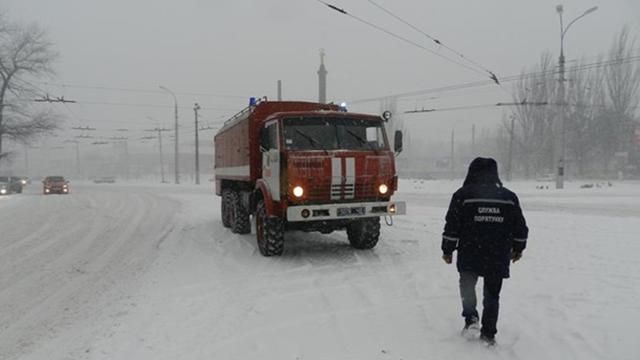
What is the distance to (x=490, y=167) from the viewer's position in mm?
5355

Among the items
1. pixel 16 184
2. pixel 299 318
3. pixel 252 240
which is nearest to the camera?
pixel 299 318

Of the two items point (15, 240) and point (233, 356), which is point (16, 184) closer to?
point (15, 240)

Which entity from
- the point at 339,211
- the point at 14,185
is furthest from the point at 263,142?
the point at 14,185

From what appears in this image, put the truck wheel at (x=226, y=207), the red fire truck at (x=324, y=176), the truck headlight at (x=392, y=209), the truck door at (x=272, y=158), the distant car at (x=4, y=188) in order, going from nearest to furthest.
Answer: the red fire truck at (x=324, y=176) → the truck door at (x=272, y=158) → the truck headlight at (x=392, y=209) → the truck wheel at (x=226, y=207) → the distant car at (x=4, y=188)

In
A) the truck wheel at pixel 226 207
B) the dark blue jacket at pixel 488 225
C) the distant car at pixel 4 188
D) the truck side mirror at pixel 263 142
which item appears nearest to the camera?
the dark blue jacket at pixel 488 225

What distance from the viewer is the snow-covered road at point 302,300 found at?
5391mm

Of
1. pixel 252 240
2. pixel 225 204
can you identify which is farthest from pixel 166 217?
pixel 252 240

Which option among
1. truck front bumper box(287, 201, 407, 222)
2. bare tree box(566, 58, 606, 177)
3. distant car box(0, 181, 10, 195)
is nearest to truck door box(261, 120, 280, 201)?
truck front bumper box(287, 201, 407, 222)

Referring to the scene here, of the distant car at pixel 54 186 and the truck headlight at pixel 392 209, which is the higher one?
the truck headlight at pixel 392 209

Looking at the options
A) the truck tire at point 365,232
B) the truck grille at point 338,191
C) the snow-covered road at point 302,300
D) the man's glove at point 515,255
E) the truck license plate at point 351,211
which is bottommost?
the snow-covered road at point 302,300

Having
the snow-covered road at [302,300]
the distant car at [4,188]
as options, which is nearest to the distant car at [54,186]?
the distant car at [4,188]

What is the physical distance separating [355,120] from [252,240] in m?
4.18

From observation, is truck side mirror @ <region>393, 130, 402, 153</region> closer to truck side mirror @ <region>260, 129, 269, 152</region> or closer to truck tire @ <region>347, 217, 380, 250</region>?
truck tire @ <region>347, 217, 380, 250</region>

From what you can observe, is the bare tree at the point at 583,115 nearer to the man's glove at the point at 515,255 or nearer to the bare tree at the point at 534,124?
the bare tree at the point at 534,124
